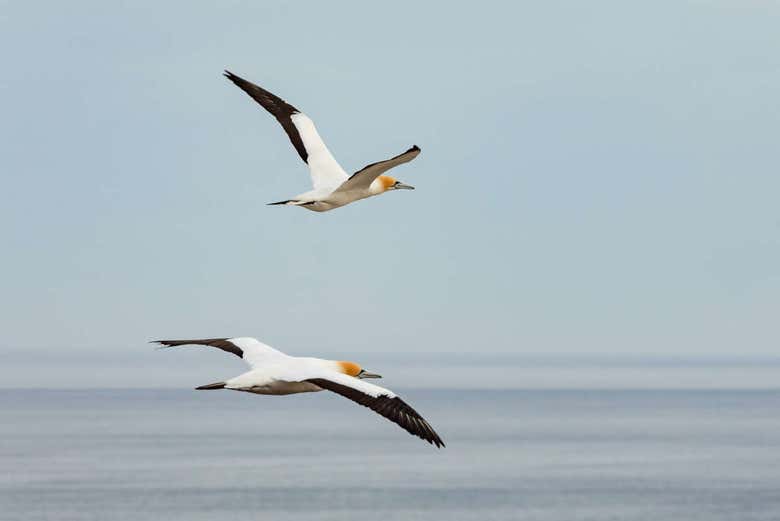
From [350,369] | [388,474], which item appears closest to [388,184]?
[350,369]

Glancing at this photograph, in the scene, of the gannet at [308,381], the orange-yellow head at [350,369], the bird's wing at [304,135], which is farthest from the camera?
the bird's wing at [304,135]

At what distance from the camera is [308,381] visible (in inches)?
1064

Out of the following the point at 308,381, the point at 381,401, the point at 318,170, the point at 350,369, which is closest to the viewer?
the point at 381,401

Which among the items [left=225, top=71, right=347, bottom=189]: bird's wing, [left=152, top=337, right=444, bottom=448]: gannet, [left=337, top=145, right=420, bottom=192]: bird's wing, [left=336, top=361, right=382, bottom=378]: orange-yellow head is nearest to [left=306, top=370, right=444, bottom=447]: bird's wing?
[left=152, top=337, right=444, bottom=448]: gannet

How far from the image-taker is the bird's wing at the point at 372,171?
28.6 metres

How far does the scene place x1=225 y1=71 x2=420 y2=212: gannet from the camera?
106 ft

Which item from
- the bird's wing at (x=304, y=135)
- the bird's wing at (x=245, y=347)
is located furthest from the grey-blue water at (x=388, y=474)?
the bird's wing at (x=245, y=347)

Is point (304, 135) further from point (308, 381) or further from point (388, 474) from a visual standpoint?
point (388, 474)

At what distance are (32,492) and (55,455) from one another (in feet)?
106

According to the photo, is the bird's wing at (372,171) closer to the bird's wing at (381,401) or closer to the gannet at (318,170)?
the gannet at (318,170)

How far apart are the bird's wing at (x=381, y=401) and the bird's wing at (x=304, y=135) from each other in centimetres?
906

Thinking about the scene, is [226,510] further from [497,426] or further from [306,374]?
[497,426]

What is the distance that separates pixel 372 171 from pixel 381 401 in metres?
6.74

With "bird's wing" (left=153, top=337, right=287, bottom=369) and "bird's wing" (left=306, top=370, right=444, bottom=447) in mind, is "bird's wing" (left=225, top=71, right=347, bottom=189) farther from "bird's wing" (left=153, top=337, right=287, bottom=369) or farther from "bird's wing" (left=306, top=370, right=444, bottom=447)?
"bird's wing" (left=306, top=370, right=444, bottom=447)
